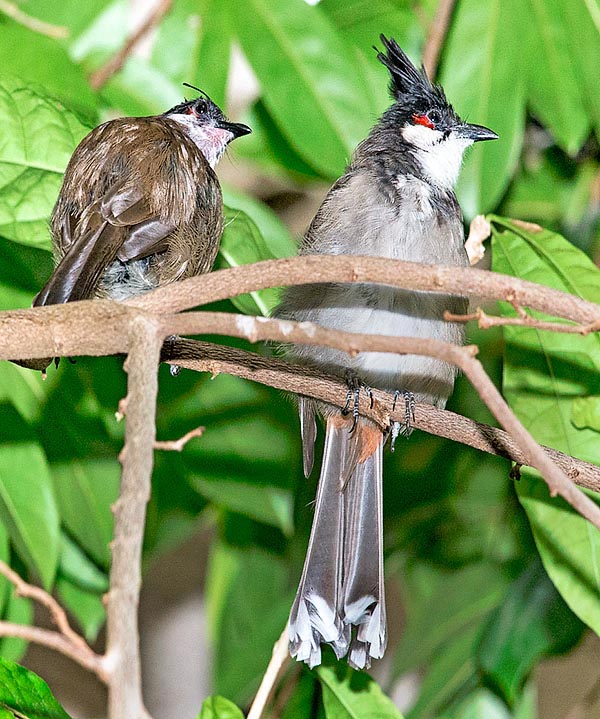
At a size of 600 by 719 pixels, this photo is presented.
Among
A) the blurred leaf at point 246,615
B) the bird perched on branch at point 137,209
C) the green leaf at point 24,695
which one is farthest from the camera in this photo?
the blurred leaf at point 246,615

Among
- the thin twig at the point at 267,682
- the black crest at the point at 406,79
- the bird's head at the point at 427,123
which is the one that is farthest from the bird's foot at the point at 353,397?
the black crest at the point at 406,79

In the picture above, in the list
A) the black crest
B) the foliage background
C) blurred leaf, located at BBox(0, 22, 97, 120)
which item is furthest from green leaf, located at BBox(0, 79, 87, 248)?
the black crest

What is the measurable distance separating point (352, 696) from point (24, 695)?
0.62 meters

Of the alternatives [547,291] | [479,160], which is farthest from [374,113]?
[547,291]

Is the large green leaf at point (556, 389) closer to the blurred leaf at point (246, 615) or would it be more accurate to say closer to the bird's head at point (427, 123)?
the bird's head at point (427, 123)

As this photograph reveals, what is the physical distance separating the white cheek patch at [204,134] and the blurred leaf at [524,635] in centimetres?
121

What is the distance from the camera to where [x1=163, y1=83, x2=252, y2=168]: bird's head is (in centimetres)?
212

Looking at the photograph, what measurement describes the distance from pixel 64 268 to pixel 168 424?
886mm

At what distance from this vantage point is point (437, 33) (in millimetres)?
2297

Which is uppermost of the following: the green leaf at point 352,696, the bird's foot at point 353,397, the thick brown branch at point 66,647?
the bird's foot at point 353,397

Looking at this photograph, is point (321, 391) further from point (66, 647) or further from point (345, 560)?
point (66, 647)

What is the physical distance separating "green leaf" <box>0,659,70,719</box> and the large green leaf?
2.70 feet

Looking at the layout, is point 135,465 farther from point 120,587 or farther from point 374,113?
point 374,113

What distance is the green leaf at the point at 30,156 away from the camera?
1.68 m
